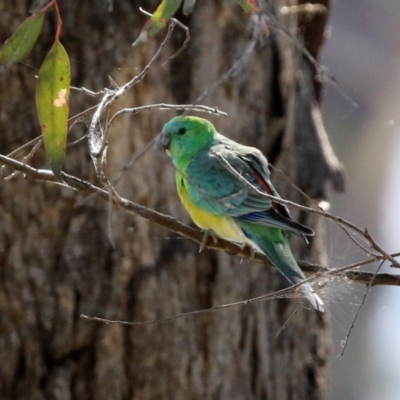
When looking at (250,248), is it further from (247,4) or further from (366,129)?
(366,129)

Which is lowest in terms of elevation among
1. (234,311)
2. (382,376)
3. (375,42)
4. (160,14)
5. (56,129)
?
(382,376)

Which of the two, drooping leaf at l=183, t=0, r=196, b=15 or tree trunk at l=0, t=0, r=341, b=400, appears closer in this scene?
drooping leaf at l=183, t=0, r=196, b=15

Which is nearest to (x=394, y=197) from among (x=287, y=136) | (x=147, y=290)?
(x=287, y=136)

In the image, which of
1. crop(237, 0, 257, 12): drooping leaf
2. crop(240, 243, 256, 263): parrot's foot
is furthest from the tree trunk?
crop(237, 0, 257, 12): drooping leaf

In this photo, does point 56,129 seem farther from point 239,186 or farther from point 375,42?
point 375,42

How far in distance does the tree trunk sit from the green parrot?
0.24 metres

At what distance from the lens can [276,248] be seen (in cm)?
281

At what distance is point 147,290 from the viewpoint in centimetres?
336

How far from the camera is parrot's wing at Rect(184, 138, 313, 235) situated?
2.76m

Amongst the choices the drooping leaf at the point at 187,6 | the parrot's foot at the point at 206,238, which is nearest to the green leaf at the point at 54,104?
the drooping leaf at the point at 187,6

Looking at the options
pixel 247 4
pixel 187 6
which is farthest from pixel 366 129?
pixel 187 6

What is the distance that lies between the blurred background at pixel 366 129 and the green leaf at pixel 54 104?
6.13 meters

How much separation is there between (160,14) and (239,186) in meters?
1.08

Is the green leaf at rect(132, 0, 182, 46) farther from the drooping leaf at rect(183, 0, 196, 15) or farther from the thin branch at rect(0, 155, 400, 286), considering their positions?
the thin branch at rect(0, 155, 400, 286)
